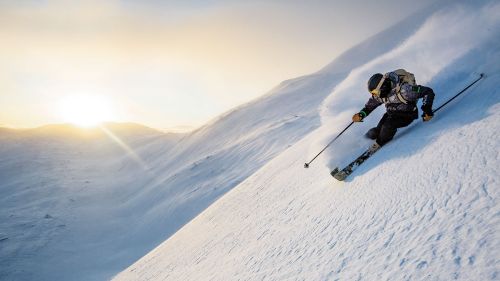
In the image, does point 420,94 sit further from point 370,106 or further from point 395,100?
point 370,106

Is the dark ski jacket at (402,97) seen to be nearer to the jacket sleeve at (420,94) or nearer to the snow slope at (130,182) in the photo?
the jacket sleeve at (420,94)

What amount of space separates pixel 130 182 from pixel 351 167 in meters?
27.2

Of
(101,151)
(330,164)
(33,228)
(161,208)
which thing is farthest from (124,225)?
(101,151)

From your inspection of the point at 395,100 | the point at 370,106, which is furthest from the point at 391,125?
the point at 370,106

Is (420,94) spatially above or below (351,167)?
above

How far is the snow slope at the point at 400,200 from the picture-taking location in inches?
104

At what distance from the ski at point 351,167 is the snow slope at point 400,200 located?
0.56ft

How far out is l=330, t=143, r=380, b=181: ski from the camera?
5.05 m

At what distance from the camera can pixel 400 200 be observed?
3502 millimetres

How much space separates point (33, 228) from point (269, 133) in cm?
1727

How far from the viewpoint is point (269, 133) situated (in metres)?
22.6

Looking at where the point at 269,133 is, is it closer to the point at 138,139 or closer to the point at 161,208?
the point at 161,208

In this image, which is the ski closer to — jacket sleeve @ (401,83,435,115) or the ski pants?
the ski pants

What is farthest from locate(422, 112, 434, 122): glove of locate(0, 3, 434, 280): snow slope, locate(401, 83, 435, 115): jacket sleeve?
locate(0, 3, 434, 280): snow slope
